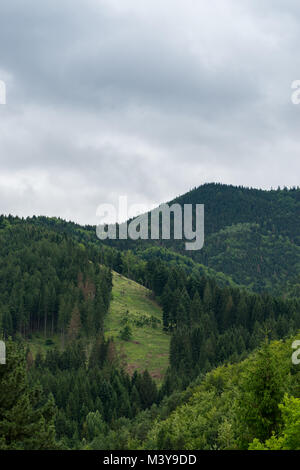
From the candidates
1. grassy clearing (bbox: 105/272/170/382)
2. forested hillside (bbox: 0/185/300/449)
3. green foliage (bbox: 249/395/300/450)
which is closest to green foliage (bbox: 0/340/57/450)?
forested hillside (bbox: 0/185/300/449)

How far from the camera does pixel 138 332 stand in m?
155

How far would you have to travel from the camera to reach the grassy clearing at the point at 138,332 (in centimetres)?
13262

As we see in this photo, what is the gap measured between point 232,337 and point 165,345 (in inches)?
977

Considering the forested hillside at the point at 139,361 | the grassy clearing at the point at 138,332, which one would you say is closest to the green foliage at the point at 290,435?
the forested hillside at the point at 139,361

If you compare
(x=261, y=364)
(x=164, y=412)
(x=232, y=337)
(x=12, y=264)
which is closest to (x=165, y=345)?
(x=232, y=337)

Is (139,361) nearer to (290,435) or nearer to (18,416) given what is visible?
(18,416)

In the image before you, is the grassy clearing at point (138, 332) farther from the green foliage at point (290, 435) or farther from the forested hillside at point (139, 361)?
the green foliage at point (290, 435)

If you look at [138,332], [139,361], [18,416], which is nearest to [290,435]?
[18,416]

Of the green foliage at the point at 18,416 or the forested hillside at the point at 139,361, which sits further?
→ the forested hillside at the point at 139,361

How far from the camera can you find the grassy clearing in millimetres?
132625

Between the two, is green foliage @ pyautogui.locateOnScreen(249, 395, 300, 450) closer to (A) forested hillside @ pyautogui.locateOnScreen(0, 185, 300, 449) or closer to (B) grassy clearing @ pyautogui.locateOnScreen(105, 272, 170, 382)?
(A) forested hillside @ pyautogui.locateOnScreen(0, 185, 300, 449)
